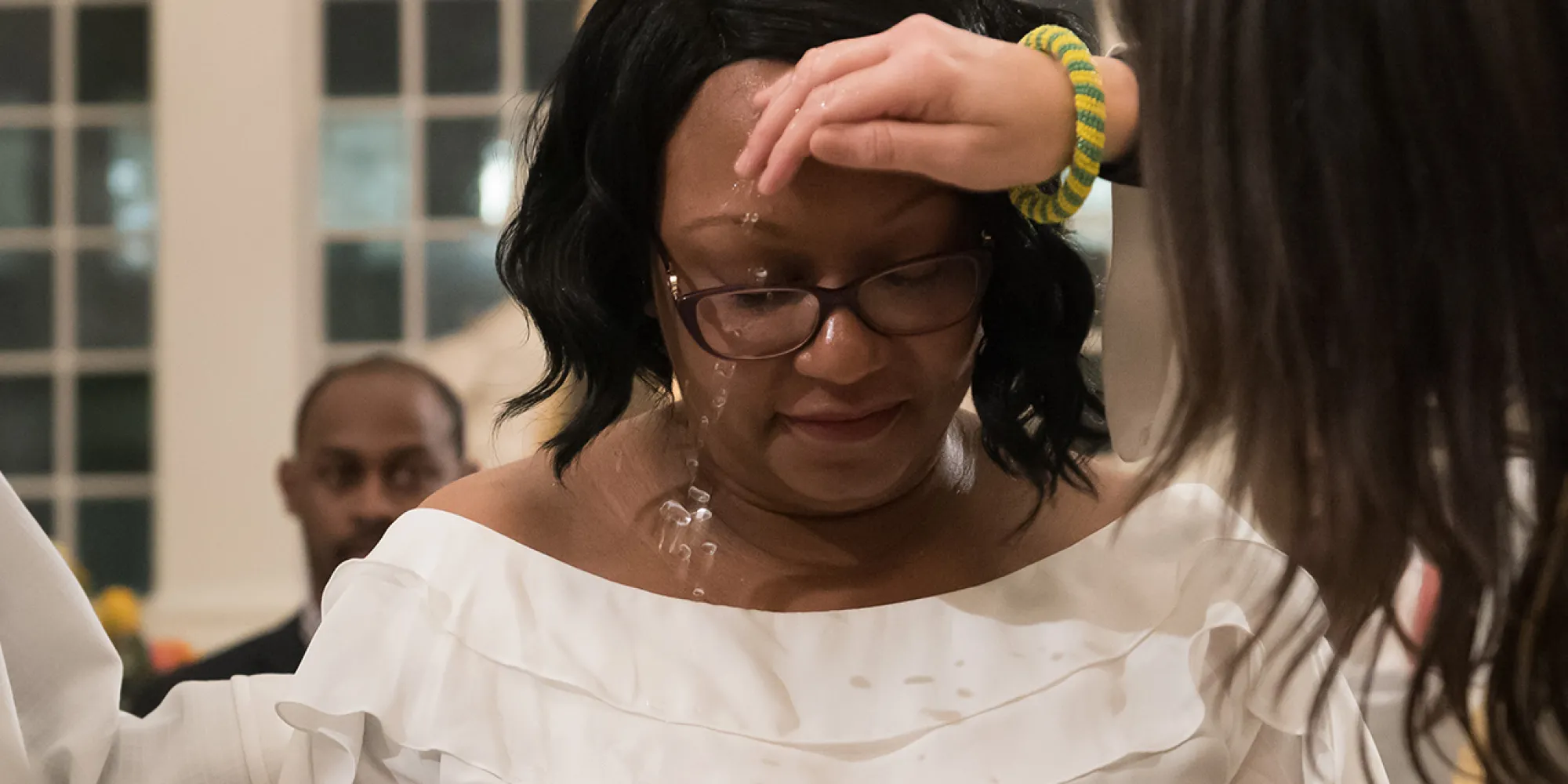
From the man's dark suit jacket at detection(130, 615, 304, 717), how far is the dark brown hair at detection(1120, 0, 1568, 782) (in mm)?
1546

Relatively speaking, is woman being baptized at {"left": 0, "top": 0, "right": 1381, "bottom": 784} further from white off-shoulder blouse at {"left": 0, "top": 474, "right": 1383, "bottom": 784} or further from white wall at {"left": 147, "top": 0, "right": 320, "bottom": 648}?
white wall at {"left": 147, "top": 0, "right": 320, "bottom": 648}

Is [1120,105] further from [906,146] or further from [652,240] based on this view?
[652,240]

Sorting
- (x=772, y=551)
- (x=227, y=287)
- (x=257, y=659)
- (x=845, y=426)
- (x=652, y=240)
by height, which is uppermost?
(x=652, y=240)

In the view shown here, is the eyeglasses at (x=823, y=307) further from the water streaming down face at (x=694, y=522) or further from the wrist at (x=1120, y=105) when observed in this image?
the wrist at (x=1120, y=105)

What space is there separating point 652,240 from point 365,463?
46.7 inches

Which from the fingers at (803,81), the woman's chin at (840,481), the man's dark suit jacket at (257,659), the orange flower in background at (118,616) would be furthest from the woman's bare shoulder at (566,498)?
the orange flower in background at (118,616)

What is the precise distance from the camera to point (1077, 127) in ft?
3.18

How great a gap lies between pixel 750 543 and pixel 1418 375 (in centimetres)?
60

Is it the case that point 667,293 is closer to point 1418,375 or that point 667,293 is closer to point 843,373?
point 843,373

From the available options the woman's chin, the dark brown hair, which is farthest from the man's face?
the dark brown hair

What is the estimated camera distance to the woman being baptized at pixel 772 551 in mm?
1133

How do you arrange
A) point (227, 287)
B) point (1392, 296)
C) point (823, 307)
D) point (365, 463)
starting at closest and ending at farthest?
point (1392, 296)
point (823, 307)
point (365, 463)
point (227, 287)

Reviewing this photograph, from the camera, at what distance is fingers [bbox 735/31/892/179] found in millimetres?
971

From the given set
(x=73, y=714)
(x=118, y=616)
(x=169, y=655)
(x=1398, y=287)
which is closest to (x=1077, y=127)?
(x=1398, y=287)
